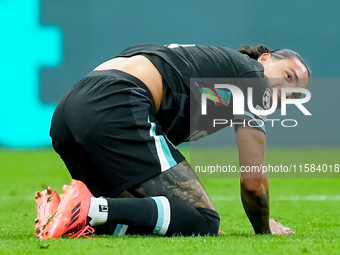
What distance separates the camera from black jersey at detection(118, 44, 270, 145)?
275 centimetres

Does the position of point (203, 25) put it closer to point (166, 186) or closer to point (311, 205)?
point (311, 205)

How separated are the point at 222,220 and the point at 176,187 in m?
1.42

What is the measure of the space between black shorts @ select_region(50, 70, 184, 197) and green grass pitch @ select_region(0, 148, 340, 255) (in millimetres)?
334

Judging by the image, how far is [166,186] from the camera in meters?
2.57

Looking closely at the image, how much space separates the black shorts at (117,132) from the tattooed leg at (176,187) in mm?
34

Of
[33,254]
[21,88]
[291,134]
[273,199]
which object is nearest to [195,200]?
[33,254]

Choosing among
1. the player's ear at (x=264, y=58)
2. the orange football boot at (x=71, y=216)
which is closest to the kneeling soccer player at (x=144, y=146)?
the orange football boot at (x=71, y=216)

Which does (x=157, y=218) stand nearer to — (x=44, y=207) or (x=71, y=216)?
(x=71, y=216)

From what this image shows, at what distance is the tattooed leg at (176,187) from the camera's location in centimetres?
257

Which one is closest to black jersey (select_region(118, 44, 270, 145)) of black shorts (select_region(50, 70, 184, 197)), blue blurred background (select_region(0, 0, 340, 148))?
black shorts (select_region(50, 70, 184, 197))

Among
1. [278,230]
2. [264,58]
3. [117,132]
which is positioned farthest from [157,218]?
[264,58]

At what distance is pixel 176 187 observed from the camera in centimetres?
258

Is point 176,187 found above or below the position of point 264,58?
below

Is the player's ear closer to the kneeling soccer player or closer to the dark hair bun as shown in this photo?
the dark hair bun
